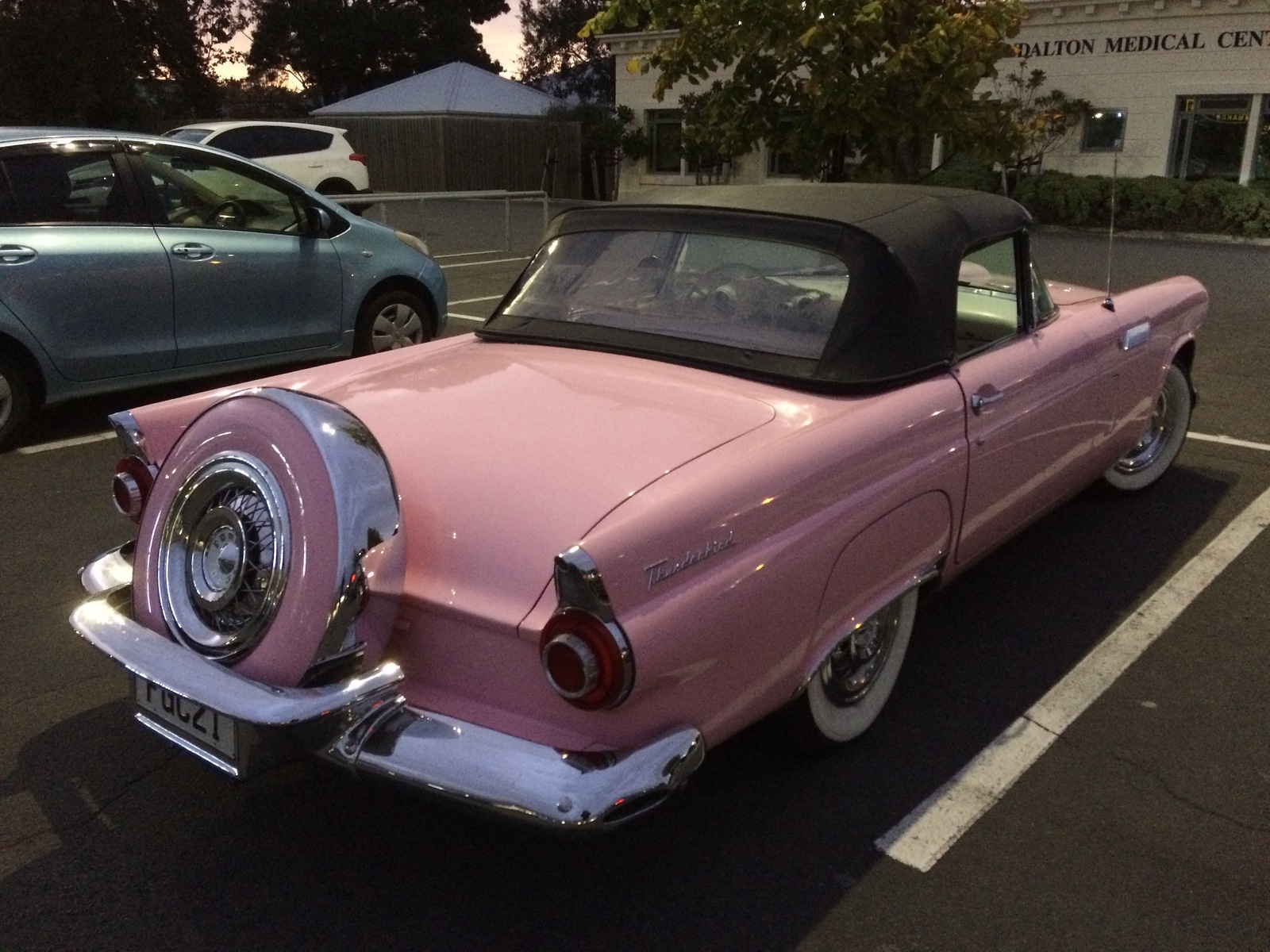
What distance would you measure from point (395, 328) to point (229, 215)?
52.3 inches

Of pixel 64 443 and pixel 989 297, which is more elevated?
pixel 989 297

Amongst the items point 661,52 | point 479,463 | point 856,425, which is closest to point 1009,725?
point 856,425

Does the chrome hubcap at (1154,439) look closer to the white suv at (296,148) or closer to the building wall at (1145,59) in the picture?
the white suv at (296,148)

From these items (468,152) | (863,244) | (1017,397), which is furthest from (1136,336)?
(468,152)

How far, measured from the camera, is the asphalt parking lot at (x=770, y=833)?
2549mm

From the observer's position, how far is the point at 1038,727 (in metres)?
3.41

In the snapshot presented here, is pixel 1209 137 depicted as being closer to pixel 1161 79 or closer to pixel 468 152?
pixel 1161 79

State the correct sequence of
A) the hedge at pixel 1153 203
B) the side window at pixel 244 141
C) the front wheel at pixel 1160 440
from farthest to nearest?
1. the hedge at pixel 1153 203
2. the side window at pixel 244 141
3. the front wheel at pixel 1160 440

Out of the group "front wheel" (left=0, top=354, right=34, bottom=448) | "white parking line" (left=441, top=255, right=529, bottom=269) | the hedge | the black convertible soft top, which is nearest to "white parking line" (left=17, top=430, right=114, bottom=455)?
"front wheel" (left=0, top=354, right=34, bottom=448)

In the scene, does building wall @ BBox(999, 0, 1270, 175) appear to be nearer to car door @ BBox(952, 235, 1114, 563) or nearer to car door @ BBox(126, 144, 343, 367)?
car door @ BBox(126, 144, 343, 367)

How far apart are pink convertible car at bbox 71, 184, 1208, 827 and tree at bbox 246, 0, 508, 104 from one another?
50.3m

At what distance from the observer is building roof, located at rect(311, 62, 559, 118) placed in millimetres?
28750

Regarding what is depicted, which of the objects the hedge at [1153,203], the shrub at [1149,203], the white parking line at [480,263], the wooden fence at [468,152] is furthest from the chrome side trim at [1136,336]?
the wooden fence at [468,152]

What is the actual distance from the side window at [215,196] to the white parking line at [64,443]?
3.97 ft
